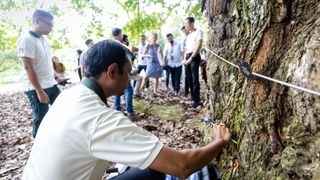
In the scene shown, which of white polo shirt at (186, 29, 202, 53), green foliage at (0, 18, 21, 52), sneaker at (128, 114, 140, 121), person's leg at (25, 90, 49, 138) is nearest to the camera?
person's leg at (25, 90, 49, 138)

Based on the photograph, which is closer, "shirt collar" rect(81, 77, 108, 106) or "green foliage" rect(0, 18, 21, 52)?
"shirt collar" rect(81, 77, 108, 106)

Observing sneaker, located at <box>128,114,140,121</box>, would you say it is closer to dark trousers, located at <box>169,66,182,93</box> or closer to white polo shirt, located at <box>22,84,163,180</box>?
dark trousers, located at <box>169,66,182,93</box>

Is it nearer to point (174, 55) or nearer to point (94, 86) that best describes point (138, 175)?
point (94, 86)

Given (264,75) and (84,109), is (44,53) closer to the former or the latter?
(84,109)

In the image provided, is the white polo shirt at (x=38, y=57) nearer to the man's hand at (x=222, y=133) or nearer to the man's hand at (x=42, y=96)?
the man's hand at (x=42, y=96)

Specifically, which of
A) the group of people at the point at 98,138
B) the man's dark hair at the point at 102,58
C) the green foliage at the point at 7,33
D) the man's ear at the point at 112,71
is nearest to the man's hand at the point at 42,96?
the group of people at the point at 98,138

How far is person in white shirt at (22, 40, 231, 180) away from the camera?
144 centimetres

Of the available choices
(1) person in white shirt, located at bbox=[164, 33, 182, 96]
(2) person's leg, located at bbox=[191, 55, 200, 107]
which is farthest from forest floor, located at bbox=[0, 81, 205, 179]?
(1) person in white shirt, located at bbox=[164, 33, 182, 96]

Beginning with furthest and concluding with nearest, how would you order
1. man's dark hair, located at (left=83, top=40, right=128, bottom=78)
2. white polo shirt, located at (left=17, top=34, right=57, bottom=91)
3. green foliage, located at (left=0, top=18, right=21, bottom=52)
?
green foliage, located at (left=0, top=18, right=21, bottom=52), white polo shirt, located at (left=17, top=34, right=57, bottom=91), man's dark hair, located at (left=83, top=40, right=128, bottom=78)

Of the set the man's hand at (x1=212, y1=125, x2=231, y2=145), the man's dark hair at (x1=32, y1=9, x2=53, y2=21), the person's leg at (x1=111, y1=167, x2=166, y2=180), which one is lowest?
the person's leg at (x1=111, y1=167, x2=166, y2=180)

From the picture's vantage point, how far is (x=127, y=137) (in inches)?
57.0

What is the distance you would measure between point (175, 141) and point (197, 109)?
1943 millimetres

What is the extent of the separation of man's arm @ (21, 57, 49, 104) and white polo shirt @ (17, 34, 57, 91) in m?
0.06

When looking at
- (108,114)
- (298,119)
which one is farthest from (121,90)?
(298,119)
